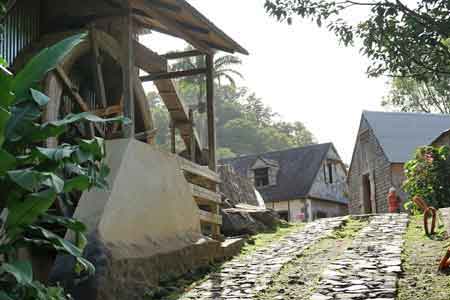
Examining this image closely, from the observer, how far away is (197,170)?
Result: 834 cm

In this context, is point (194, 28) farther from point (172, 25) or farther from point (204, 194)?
point (204, 194)

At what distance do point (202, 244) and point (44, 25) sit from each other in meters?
3.80

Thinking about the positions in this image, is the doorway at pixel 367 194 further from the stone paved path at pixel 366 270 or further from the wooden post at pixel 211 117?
the wooden post at pixel 211 117

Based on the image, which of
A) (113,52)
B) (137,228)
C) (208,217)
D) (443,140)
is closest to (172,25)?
(113,52)

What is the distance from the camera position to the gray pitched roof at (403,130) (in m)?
21.8

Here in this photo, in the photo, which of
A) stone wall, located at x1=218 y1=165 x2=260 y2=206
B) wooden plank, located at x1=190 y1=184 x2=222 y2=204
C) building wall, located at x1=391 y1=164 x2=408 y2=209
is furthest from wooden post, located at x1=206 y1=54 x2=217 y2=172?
building wall, located at x1=391 y1=164 x2=408 y2=209

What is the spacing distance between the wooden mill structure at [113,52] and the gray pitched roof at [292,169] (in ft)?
58.9

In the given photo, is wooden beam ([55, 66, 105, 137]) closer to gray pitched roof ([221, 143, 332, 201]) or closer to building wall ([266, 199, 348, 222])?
building wall ([266, 199, 348, 222])

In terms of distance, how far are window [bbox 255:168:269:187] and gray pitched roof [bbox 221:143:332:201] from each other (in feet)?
1.49

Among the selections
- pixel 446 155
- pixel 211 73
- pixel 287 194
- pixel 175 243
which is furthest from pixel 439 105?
pixel 175 243

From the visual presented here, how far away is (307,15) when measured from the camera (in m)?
6.53

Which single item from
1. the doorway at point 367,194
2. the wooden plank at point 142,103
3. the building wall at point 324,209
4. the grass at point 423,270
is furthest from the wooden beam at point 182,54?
the building wall at point 324,209

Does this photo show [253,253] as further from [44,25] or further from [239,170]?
[239,170]

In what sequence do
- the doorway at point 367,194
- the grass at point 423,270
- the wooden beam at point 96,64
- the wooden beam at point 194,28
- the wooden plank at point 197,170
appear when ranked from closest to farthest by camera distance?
1. the grass at point 423,270
2. the wooden plank at point 197,170
3. the wooden beam at point 194,28
4. the wooden beam at point 96,64
5. the doorway at point 367,194
